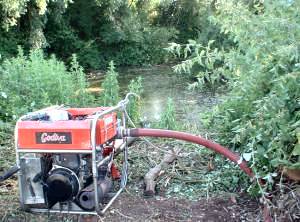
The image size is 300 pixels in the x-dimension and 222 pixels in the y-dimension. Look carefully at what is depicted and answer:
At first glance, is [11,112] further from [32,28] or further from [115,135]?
[32,28]

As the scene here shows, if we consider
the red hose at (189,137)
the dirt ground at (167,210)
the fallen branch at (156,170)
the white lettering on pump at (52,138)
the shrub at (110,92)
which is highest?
the white lettering on pump at (52,138)

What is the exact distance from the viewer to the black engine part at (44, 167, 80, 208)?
312 centimetres

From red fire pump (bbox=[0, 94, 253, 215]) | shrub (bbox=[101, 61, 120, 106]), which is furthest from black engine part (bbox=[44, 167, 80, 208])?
shrub (bbox=[101, 61, 120, 106])

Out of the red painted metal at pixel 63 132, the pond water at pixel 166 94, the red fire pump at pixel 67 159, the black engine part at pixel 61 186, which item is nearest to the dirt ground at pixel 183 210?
the red fire pump at pixel 67 159

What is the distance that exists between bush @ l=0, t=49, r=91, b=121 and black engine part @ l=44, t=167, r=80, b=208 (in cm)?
241

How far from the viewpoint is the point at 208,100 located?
444 inches

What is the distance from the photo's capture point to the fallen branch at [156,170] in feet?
11.9

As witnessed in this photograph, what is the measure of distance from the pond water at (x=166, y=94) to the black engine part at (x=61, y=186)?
14.1 feet

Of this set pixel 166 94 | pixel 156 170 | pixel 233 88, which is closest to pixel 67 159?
pixel 156 170

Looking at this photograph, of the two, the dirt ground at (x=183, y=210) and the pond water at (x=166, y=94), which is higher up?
the dirt ground at (x=183, y=210)

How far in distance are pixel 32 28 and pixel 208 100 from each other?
8497 mm

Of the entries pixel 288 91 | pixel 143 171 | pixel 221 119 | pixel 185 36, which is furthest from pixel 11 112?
pixel 185 36

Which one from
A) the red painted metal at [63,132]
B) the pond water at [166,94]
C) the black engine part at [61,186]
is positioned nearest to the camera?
the red painted metal at [63,132]

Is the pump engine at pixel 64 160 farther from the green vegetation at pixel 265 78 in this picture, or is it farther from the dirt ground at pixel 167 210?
the green vegetation at pixel 265 78
